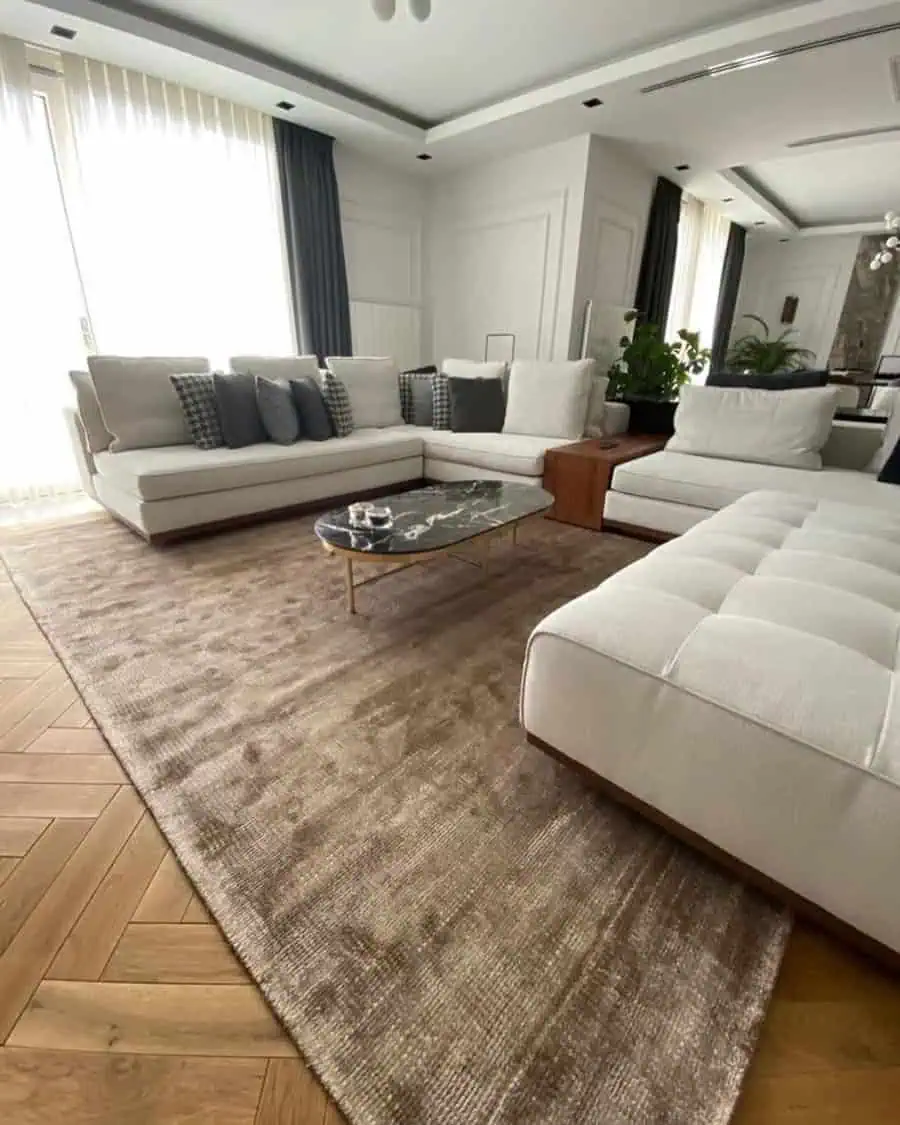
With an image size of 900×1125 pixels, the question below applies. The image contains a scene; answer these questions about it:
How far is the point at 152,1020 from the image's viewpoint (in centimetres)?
77

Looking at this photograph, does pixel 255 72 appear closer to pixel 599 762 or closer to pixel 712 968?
pixel 599 762

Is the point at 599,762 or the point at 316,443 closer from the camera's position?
the point at 599,762

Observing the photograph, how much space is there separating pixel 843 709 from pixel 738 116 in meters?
4.36

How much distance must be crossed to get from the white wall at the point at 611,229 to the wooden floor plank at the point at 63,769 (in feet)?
14.0

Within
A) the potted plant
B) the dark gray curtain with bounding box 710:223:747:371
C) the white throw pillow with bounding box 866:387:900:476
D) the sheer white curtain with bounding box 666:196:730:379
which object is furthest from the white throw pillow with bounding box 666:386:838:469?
the dark gray curtain with bounding box 710:223:747:371

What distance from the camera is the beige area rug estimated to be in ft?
2.34

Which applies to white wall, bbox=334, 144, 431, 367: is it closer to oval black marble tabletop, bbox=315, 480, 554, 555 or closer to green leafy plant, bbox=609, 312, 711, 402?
green leafy plant, bbox=609, 312, 711, 402

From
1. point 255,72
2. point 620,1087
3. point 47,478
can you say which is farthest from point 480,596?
point 255,72

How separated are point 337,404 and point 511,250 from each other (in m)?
2.37

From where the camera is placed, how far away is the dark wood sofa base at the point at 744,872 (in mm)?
806

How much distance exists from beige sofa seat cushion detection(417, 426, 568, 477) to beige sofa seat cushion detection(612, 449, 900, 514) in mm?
511

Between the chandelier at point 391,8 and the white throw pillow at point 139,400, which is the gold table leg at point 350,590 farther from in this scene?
the chandelier at point 391,8

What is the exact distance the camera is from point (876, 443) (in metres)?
2.46

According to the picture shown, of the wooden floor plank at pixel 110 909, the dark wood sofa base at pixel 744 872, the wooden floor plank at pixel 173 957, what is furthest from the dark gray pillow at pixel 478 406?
the wooden floor plank at pixel 173 957
